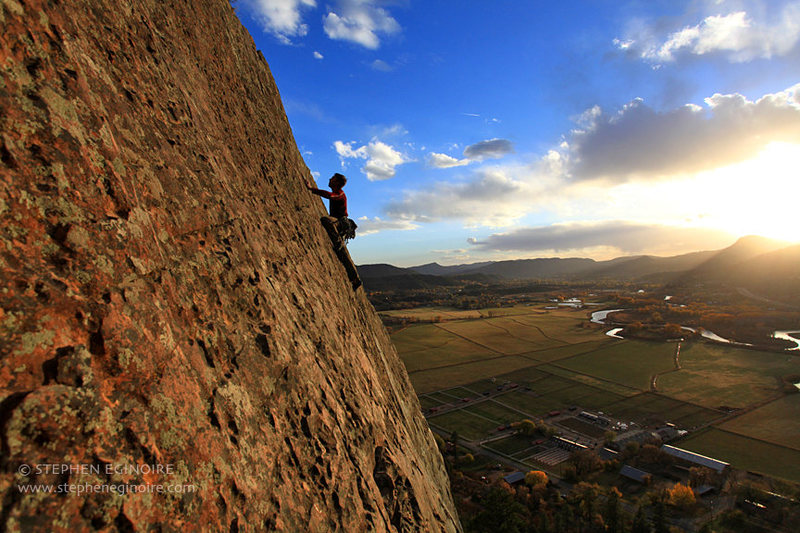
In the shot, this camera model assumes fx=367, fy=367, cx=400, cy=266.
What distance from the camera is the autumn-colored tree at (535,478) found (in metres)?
43.3

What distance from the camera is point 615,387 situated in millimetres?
70812

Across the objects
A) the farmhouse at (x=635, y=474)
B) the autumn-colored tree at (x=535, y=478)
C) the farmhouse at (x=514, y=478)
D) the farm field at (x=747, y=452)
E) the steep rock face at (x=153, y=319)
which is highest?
the steep rock face at (x=153, y=319)

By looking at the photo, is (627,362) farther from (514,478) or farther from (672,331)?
(514,478)

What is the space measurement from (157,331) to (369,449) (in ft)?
14.0

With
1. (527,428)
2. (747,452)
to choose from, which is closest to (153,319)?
(527,428)

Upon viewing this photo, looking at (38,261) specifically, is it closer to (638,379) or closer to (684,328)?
(638,379)

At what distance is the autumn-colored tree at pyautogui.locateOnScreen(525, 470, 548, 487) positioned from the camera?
142 ft

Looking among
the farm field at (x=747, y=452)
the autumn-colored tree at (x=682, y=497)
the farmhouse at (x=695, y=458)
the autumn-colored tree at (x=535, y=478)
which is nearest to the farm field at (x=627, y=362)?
the farm field at (x=747, y=452)

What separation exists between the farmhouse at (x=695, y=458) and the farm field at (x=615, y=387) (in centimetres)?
178

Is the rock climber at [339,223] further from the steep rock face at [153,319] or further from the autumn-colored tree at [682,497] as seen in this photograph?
the autumn-colored tree at [682,497]

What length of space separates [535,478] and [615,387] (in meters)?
37.2

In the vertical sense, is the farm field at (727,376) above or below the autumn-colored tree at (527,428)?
above

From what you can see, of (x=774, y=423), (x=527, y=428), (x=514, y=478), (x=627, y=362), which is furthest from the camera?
(x=627, y=362)

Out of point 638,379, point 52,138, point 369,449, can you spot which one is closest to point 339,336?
point 369,449
